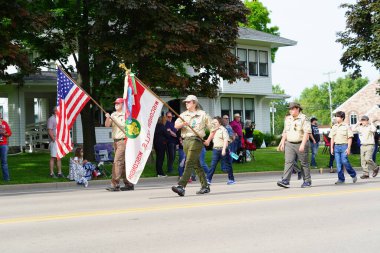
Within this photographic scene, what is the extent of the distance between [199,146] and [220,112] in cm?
2887

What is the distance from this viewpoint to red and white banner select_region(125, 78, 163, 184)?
44.0 ft

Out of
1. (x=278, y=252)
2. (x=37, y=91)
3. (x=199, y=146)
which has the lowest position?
(x=278, y=252)

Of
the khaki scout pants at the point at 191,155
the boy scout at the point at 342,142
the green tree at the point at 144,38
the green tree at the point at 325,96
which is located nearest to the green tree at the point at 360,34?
the green tree at the point at 144,38

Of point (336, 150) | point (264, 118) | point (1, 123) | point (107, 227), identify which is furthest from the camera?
point (264, 118)

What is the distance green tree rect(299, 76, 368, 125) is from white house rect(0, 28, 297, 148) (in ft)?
319

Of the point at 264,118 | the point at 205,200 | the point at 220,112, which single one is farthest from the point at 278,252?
the point at 264,118

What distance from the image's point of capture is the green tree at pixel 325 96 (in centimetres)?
14062

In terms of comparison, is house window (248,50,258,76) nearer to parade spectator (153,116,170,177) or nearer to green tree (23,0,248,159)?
green tree (23,0,248,159)

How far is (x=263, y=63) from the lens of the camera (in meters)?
42.2

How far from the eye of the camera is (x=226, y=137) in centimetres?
1608

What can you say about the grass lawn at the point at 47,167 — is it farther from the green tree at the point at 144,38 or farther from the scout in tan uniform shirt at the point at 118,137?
the scout in tan uniform shirt at the point at 118,137

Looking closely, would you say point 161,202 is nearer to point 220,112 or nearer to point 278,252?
point 278,252

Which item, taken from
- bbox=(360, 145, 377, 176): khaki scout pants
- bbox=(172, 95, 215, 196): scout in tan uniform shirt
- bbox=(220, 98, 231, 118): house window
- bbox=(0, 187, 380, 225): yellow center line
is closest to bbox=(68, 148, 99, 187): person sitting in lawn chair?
bbox=(172, 95, 215, 196): scout in tan uniform shirt

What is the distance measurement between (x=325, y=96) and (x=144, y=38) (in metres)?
136
